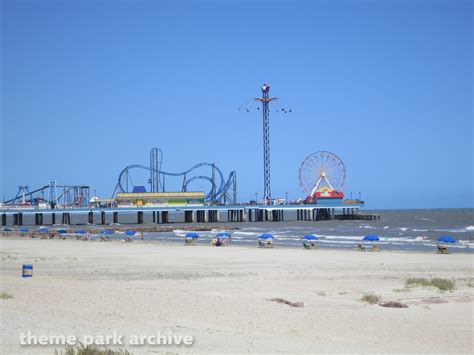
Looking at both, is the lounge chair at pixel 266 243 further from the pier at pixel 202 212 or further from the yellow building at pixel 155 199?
the yellow building at pixel 155 199

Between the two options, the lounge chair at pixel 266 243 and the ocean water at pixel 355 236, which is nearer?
the lounge chair at pixel 266 243

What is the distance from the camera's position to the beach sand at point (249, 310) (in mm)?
9500

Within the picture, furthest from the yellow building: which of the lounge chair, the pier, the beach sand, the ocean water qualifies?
the beach sand

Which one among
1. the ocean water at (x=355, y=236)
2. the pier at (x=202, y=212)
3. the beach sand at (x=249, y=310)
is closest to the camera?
the beach sand at (x=249, y=310)

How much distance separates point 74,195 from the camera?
4496 inches

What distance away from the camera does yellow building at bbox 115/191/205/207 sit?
318 feet

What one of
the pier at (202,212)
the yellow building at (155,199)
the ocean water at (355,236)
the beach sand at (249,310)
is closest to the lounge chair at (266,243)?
the ocean water at (355,236)

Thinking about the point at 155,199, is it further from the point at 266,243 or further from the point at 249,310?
the point at 249,310

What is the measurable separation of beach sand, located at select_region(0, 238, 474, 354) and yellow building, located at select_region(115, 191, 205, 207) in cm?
7529

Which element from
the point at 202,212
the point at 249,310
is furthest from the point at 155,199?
the point at 249,310

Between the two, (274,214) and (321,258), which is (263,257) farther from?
(274,214)

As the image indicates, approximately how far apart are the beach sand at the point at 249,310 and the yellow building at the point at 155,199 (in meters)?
75.3

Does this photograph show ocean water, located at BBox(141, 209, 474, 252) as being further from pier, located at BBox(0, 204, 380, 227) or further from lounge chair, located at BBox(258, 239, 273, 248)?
pier, located at BBox(0, 204, 380, 227)

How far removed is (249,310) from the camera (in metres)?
12.1
